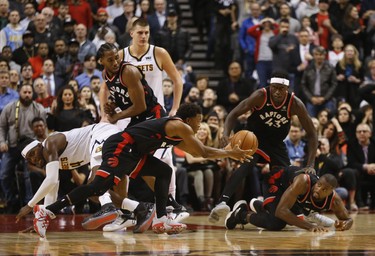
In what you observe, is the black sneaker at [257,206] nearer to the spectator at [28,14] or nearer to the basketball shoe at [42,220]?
the basketball shoe at [42,220]

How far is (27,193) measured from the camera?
12781mm

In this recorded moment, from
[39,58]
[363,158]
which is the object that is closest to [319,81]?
[363,158]

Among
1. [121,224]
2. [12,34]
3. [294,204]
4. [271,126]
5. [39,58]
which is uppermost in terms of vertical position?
[12,34]

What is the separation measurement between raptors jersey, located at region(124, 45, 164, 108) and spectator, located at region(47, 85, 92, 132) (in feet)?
10.9

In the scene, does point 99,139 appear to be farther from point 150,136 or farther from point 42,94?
point 42,94

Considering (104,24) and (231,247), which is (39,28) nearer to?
(104,24)

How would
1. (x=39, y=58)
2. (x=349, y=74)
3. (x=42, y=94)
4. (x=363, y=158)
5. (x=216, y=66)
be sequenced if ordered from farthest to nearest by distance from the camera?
(x=216, y=66), (x=349, y=74), (x=39, y=58), (x=363, y=158), (x=42, y=94)

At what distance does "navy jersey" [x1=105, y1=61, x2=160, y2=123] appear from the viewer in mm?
8891

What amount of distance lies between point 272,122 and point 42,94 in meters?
5.20

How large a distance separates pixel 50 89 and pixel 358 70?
5.81m

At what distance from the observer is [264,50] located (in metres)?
16.5

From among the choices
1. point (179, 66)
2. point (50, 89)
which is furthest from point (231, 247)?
point (179, 66)

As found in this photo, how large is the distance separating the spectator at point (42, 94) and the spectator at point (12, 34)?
173 centimetres

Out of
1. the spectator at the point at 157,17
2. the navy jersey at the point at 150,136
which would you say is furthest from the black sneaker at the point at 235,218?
the spectator at the point at 157,17
